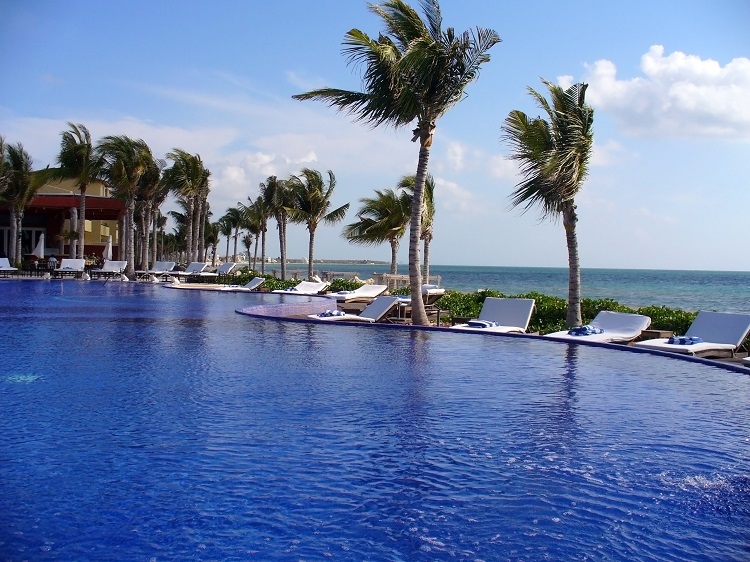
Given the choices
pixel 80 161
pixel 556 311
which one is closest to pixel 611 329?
pixel 556 311

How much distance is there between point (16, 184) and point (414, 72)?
30094 millimetres

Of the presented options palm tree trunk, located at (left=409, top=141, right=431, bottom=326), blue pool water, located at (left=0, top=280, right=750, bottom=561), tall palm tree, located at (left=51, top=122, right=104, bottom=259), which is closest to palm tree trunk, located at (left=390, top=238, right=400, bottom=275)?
palm tree trunk, located at (left=409, top=141, right=431, bottom=326)

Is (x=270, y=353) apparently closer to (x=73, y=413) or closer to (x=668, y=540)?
(x=73, y=413)

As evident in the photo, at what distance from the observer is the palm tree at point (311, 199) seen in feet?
109

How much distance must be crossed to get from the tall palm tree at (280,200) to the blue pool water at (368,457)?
26090 millimetres

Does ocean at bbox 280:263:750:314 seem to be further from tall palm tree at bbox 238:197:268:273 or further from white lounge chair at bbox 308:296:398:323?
white lounge chair at bbox 308:296:398:323

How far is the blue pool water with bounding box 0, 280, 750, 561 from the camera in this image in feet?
14.3

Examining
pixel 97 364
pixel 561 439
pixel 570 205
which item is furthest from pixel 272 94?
pixel 561 439

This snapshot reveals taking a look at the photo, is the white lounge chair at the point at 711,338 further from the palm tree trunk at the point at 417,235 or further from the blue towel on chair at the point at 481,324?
the palm tree trunk at the point at 417,235

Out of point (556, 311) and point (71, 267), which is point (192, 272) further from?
point (556, 311)

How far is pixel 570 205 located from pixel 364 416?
8853 millimetres

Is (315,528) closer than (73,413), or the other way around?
(315,528)

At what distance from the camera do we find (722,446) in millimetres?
6551

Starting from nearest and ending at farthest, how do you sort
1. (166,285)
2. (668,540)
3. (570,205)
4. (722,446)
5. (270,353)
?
(668,540) → (722,446) → (270,353) → (570,205) → (166,285)
